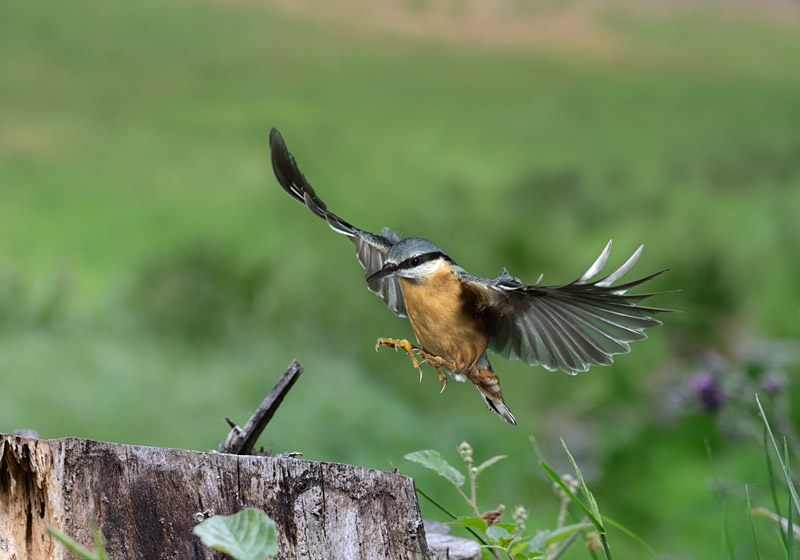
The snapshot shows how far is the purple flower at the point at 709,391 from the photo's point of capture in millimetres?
2389

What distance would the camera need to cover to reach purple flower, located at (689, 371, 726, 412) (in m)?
2.39

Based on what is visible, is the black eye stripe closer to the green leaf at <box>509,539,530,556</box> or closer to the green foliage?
the green foliage

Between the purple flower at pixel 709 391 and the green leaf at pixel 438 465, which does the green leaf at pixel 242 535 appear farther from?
the purple flower at pixel 709 391

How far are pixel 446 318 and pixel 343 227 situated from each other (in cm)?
20

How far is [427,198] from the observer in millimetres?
4910

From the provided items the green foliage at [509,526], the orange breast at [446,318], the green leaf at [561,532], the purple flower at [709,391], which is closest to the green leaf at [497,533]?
the green foliage at [509,526]

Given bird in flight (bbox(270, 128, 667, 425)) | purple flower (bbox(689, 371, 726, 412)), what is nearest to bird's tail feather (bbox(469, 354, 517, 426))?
bird in flight (bbox(270, 128, 667, 425))

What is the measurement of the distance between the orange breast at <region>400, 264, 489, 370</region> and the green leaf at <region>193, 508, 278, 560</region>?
36 cm

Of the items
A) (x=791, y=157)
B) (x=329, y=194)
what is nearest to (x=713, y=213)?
(x=791, y=157)

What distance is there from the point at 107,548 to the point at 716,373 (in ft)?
6.51

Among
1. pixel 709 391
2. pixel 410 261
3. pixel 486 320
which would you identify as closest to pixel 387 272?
pixel 410 261

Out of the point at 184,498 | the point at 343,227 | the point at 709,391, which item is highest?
the point at 709,391

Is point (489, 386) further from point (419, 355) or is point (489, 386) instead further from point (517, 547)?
point (517, 547)

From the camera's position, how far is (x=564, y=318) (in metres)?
1.03
